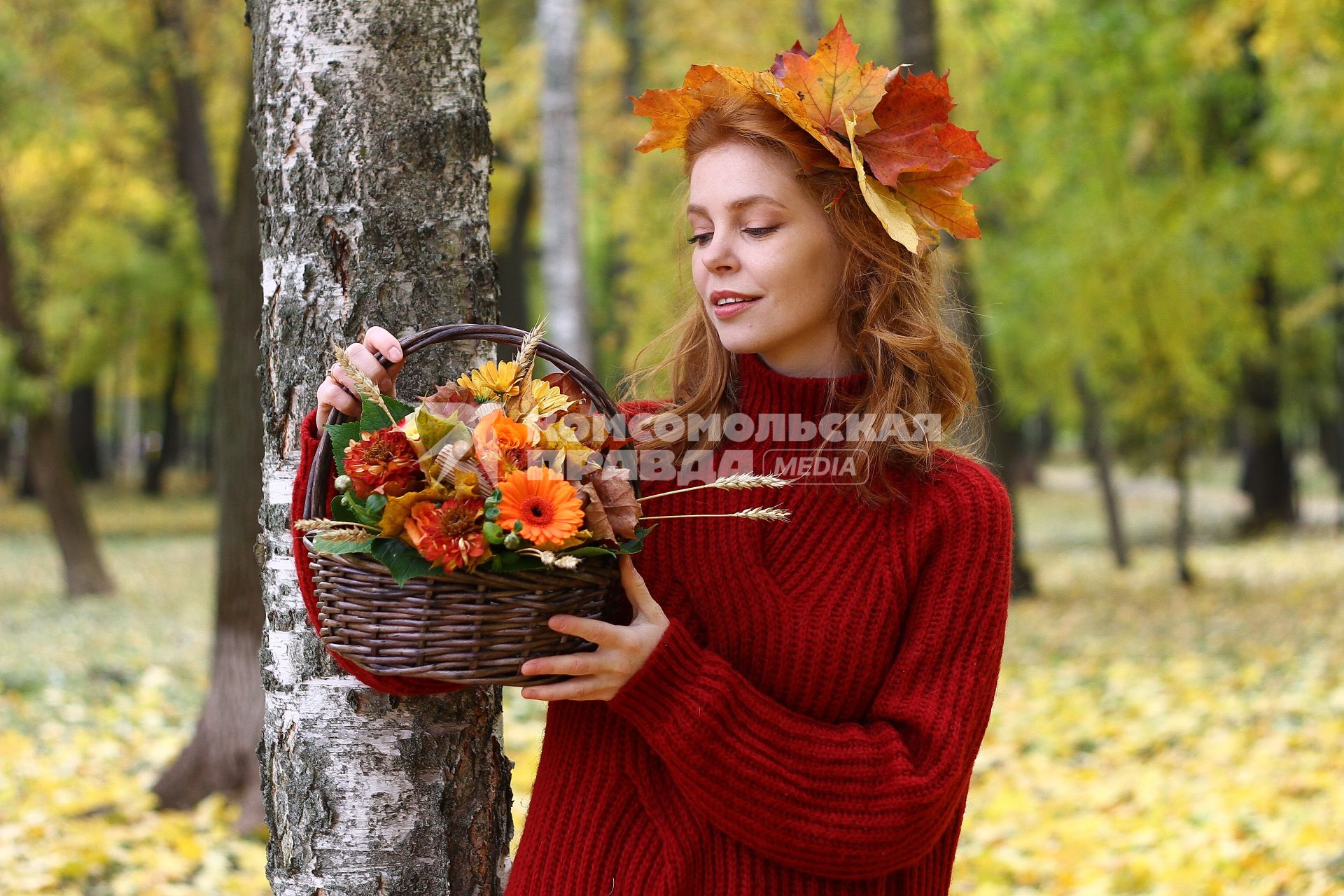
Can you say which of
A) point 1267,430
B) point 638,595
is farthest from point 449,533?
point 1267,430

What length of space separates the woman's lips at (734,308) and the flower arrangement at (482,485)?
34cm

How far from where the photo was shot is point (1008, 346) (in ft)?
47.3

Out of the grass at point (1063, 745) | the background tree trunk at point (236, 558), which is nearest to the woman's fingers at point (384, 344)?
the grass at point (1063, 745)

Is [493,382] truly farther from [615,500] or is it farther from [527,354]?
[615,500]

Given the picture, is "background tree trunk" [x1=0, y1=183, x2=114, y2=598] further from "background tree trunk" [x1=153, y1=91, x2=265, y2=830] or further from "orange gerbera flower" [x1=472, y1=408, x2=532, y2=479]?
"orange gerbera flower" [x1=472, y1=408, x2=532, y2=479]

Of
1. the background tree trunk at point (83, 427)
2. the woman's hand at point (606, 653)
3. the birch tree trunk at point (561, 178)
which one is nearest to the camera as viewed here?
the woman's hand at point (606, 653)

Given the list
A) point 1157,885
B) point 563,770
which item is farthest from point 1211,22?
point 563,770

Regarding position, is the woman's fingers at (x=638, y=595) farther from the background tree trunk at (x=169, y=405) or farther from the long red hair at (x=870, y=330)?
the background tree trunk at (x=169, y=405)

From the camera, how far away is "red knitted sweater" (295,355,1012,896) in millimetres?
1628

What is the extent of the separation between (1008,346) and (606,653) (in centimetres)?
1357

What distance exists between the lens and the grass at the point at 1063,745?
3.99 meters

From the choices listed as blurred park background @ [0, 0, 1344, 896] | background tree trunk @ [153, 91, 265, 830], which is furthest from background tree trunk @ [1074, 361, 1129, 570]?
background tree trunk @ [153, 91, 265, 830]

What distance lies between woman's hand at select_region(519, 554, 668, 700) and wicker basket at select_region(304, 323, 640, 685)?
0.02 m

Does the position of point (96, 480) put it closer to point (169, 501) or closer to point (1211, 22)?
point (169, 501)
